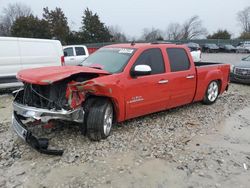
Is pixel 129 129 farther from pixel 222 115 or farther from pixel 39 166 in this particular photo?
pixel 222 115

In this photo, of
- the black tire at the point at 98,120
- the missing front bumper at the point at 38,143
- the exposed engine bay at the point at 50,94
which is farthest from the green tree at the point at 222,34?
the missing front bumper at the point at 38,143

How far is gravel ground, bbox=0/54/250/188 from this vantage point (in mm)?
3857

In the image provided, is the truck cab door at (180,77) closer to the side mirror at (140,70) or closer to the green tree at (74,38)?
the side mirror at (140,70)

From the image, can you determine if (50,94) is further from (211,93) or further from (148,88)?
(211,93)

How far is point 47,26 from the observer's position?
4934 centimetres

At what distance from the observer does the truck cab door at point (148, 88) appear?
5511 millimetres

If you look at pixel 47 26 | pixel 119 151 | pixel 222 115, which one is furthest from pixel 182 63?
pixel 47 26

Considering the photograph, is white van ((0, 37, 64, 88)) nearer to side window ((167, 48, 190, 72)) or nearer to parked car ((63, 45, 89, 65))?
parked car ((63, 45, 89, 65))

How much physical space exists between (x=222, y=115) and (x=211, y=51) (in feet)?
140

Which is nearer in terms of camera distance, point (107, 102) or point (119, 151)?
point (119, 151)

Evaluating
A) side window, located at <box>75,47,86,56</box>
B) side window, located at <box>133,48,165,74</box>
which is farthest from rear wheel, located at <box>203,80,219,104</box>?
side window, located at <box>75,47,86,56</box>

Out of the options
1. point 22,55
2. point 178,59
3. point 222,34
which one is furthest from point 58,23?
point 178,59

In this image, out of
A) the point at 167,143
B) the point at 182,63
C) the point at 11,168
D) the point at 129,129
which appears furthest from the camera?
the point at 182,63

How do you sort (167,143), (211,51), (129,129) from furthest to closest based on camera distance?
(211,51) < (129,129) < (167,143)
